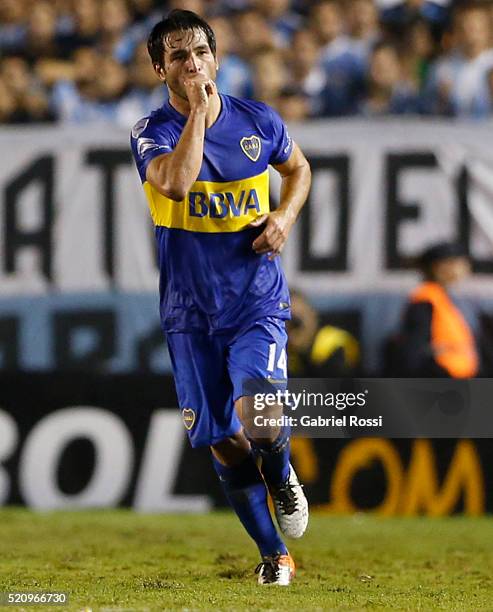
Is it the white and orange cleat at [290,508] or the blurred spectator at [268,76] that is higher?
the blurred spectator at [268,76]

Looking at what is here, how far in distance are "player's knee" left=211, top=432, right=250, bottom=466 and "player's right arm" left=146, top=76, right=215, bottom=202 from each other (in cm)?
125

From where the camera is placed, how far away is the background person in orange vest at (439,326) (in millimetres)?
9133

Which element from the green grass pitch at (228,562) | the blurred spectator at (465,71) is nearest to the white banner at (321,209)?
the blurred spectator at (465,71)

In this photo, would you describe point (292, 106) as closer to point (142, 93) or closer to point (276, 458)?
point (142, 93)

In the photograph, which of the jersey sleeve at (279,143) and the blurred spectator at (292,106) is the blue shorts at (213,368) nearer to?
the jersey sleeve at (279,143)

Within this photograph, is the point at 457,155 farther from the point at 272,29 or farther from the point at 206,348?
the point at 206,348

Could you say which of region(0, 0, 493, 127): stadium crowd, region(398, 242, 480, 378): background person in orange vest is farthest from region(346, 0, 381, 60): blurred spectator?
region(398, 242, 480, 378): background person in orange vest

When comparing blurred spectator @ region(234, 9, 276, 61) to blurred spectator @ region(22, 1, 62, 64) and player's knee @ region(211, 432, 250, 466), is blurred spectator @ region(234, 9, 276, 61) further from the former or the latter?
player's knee @ region(211, 432, 250, 466)

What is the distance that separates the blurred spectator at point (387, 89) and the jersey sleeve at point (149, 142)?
494 centimetres

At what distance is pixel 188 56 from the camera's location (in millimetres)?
5246

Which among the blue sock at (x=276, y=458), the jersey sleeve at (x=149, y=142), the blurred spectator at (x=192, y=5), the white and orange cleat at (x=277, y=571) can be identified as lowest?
the white and orange cleat at (x=277, y=571)

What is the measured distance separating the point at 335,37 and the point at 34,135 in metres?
2.95

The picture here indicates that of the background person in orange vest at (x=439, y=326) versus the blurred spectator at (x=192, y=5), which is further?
the blurred spectator at (x=192, y=5)

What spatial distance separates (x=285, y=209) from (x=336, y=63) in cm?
524
